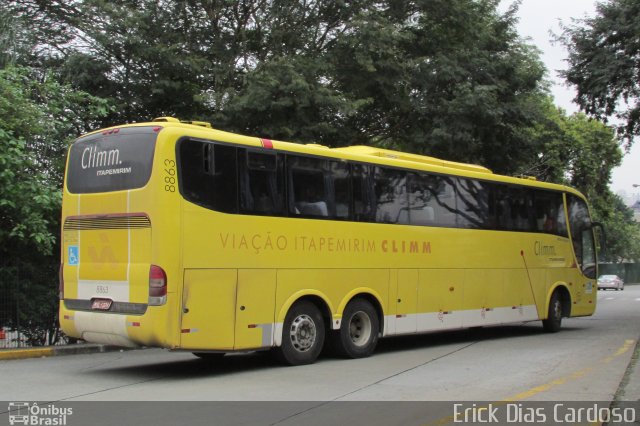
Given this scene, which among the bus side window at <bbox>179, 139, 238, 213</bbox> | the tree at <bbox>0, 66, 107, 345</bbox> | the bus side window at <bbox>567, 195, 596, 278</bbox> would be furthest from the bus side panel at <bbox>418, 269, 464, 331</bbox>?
the tree at <bbox>0, 66, 107, 345</bbox>

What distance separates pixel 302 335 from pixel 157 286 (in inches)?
110

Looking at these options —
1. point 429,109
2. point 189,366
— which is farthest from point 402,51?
point 189,366

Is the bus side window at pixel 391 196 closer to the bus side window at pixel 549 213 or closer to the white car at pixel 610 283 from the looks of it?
the bus side window at pixel 549 213

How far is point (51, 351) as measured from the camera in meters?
12.2

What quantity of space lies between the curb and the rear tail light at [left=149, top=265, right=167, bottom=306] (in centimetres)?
446

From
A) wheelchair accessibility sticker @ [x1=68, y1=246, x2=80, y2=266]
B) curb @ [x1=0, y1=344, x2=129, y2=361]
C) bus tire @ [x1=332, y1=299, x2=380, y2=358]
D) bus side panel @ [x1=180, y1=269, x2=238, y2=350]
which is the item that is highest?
wheelchair accessibility sticker @ [x1=68, y1=246, x2=80, y2=266]

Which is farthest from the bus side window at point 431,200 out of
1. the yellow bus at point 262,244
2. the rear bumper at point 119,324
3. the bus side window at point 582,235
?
the rear bumper at point 119,324

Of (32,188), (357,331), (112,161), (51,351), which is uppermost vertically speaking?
(112,161)

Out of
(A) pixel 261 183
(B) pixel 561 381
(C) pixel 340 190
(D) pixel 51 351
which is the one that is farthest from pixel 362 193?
(D) pixel 51 351

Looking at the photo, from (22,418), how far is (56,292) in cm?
743

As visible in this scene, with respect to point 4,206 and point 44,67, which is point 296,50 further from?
point 4,206

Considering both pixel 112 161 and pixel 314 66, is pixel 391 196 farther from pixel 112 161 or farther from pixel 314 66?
pixel 314 66

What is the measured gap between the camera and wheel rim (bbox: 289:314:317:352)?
10453mm

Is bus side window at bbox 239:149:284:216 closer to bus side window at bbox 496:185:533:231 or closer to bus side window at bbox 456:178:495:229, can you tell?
bus side window at bbox 456:178:495:229
